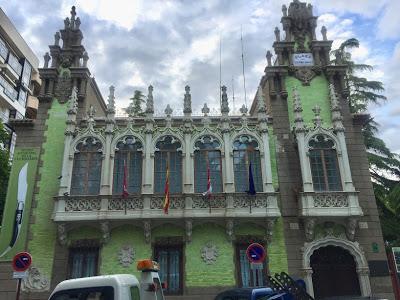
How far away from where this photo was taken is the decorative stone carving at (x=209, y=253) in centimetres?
1884

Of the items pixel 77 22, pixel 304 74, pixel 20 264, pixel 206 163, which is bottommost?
pixel 20 264

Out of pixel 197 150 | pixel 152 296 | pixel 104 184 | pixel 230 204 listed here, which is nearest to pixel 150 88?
pixel 197 150

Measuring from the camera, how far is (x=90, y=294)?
793cm

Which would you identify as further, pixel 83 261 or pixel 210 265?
pixel 83 261

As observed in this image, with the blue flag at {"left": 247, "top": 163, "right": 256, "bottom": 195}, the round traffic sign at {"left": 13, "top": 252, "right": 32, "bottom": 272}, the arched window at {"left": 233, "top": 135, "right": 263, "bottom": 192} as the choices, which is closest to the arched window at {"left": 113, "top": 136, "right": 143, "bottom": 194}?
the arched window at {"left": 233, "top": 135, "right": 263, "bottom": 192}

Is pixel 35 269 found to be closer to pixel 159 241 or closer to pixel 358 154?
pixel 159 241

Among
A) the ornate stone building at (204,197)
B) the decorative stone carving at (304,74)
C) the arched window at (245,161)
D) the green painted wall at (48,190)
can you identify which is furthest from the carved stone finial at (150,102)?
the decorative stone carving at (304,74)

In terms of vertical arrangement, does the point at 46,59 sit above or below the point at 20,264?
above

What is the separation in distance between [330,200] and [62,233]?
13.4 meters

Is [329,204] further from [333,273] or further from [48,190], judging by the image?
[48,190]

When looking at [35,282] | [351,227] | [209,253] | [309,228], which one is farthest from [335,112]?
[35,282]

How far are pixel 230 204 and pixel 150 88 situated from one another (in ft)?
27.4

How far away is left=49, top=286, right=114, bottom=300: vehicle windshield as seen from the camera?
7828 mm

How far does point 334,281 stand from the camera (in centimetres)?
1888
